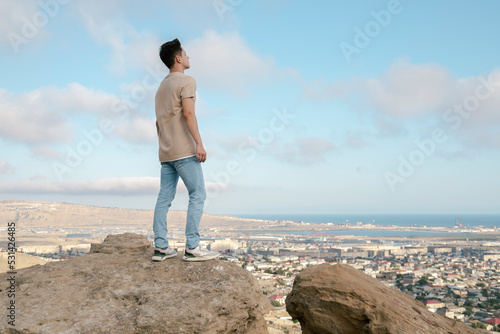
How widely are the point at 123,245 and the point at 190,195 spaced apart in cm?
248

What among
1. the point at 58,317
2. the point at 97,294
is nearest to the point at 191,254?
the point at 97,294

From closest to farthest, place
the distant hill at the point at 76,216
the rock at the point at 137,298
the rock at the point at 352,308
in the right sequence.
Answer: the rock at the point at 137,298, the rock at the point at 352,308, the distant hill at the point at 76,216

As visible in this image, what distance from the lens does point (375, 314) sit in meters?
5.05

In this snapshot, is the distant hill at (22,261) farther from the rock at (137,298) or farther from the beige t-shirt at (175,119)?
the beige t-shirt at (175,119)

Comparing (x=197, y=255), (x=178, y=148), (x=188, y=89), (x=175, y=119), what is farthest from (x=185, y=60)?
(x=197, y=255)

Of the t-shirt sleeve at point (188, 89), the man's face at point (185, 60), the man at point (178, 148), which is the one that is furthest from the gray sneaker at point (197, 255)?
the man's face at point (185, 60)

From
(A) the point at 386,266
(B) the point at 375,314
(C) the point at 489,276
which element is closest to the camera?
(B) the point at 375,314

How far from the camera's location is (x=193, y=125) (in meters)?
5.44

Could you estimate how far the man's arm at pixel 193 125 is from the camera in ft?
17.8

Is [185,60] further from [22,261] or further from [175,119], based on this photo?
[22,261]

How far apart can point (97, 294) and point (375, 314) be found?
3.64 m

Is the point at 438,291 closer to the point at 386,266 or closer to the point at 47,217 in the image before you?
the point at 386,266

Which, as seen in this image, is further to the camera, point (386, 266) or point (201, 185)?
point (386, 266)

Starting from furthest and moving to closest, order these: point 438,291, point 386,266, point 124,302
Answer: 1. point 386,266
2. point 438,291
3. point 124,302
